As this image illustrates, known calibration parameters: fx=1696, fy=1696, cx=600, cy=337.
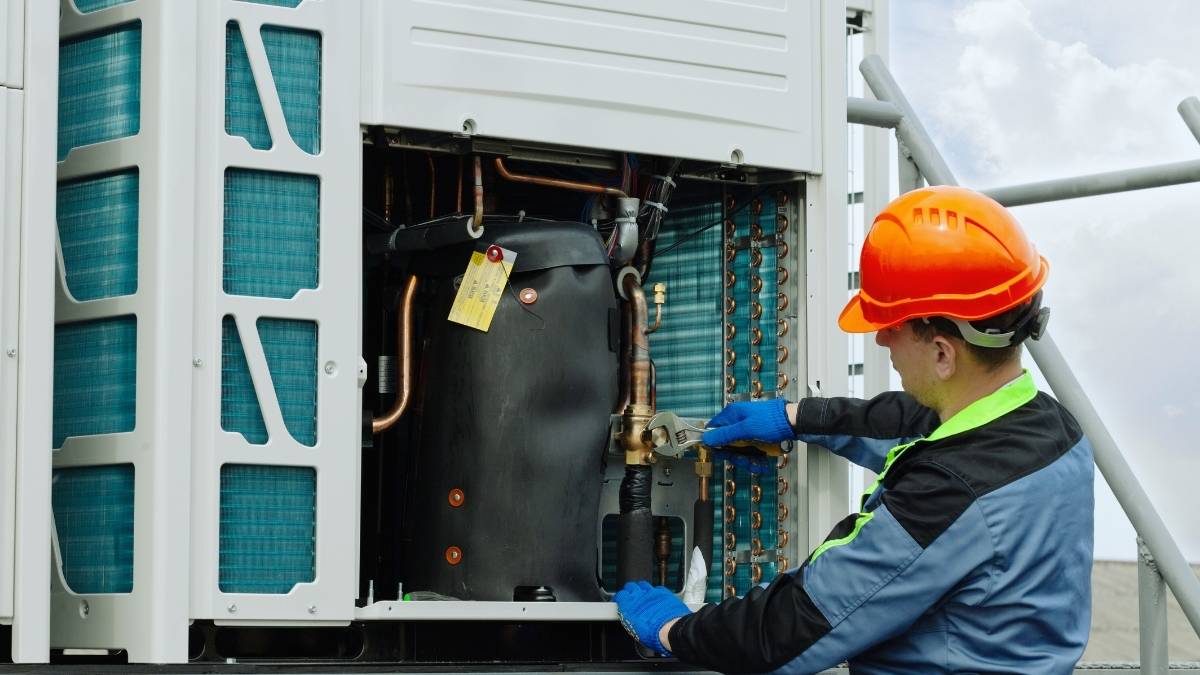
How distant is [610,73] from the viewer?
3.87 m

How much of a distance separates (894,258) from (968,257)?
15cm

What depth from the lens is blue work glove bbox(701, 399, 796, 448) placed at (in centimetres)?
401

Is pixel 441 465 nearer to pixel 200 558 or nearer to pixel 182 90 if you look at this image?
pixel 200 558

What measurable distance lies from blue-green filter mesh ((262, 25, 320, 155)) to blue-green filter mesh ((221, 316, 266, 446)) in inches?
17.2

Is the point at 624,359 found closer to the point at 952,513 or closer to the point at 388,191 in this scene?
the point at 388,191

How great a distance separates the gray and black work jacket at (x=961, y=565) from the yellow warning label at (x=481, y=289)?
1081 mm

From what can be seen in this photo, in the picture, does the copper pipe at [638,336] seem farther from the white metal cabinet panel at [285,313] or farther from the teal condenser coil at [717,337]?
the white metal cabinet panel at [285,313]

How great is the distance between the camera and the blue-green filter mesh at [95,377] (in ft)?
11.5

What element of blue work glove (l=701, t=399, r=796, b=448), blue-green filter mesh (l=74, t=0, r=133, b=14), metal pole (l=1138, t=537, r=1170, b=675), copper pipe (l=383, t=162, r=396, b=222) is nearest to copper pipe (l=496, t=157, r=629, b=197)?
copper pipe (l=383, t=162, r=396, b=222)

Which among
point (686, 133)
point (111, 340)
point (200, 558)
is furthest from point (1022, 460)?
point (111, 340)

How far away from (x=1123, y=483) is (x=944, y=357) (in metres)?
1.60

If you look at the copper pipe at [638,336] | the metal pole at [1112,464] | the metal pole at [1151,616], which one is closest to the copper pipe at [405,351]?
the copper pipe at [638,336]

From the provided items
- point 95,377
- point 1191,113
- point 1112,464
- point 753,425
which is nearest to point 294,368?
point 95,377

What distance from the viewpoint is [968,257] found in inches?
124
